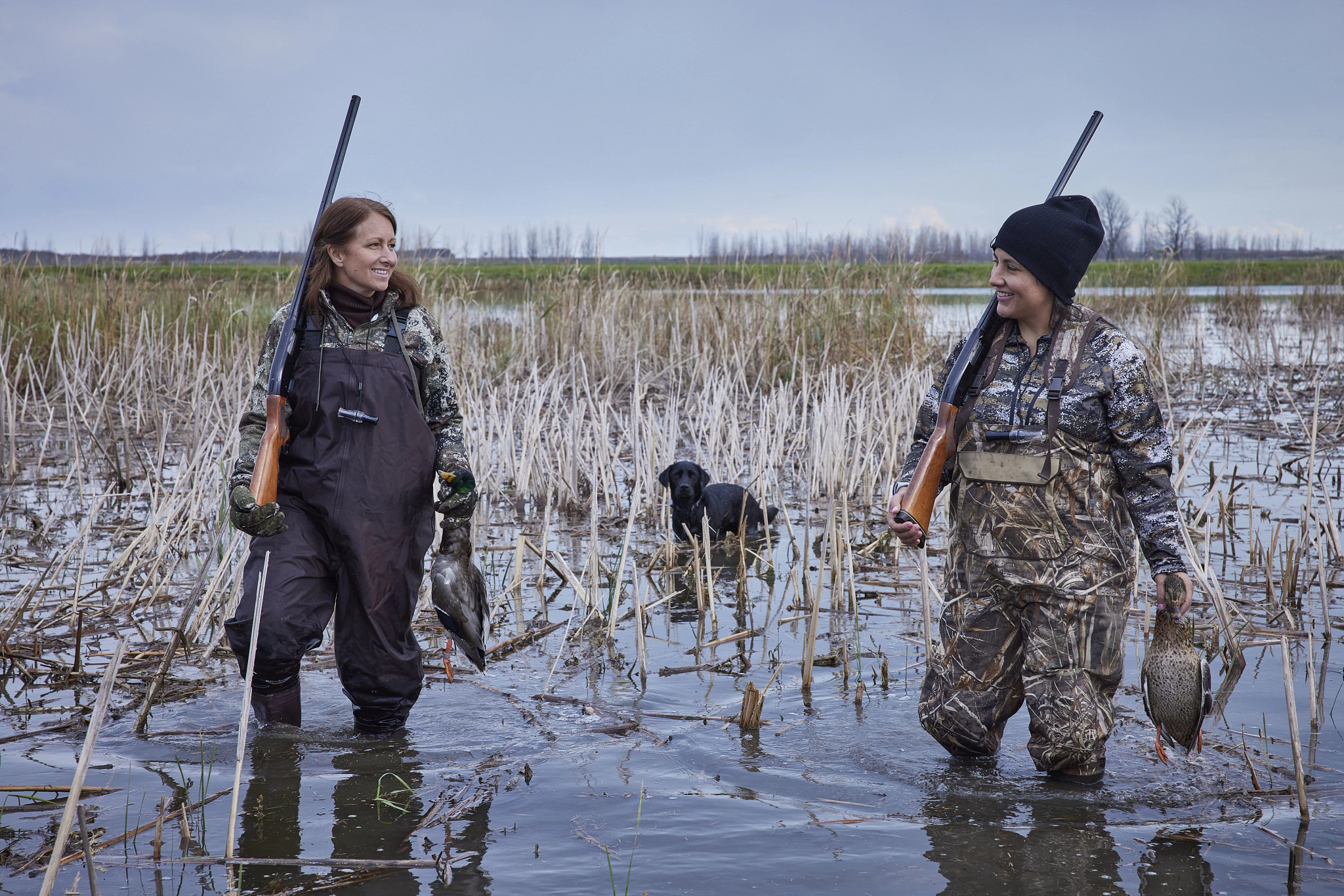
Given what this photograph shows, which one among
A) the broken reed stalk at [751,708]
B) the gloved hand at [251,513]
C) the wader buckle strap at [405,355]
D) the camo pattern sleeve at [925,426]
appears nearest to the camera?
the gloved hand at [251,513]

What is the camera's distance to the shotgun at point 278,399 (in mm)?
3182

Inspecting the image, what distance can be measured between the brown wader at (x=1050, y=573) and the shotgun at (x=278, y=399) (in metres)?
2.07

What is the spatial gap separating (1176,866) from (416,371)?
267 centimetres

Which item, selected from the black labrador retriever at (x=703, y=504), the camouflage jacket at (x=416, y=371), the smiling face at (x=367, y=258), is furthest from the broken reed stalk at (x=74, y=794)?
the black labrador retriever at (x=703, y=504)

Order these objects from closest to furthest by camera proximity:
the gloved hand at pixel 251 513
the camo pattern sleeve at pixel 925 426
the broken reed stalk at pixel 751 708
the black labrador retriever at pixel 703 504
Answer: the gloved hand at pixel 251 513, the camo pattern sleeve at pixel 925 426, the broken reed stalk at pixel 751 708, the black labrador retriever at pixel 703 504

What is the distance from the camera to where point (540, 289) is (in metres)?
11.4

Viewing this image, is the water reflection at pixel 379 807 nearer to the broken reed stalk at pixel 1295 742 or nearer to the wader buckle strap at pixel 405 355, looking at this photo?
the wader buckle strap at pixel 405 355

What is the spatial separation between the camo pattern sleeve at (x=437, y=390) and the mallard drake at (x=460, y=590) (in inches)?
8.8

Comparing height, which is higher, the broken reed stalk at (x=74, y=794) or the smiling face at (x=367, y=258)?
the smiling face at (x=367, y=258)

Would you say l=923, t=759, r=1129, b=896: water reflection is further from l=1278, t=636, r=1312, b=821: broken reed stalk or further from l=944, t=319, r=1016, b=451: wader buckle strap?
l=944, t=319, r=1016, b=451: wader buckle strap

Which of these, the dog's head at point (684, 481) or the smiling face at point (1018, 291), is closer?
the smiling face at point (1018, 291)

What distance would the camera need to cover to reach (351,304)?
3465 mm

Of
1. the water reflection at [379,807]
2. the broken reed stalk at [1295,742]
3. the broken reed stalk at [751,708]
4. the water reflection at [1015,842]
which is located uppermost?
the broken reed stalk at [1295,742]

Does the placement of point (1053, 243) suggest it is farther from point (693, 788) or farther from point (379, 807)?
point (379, 807)
